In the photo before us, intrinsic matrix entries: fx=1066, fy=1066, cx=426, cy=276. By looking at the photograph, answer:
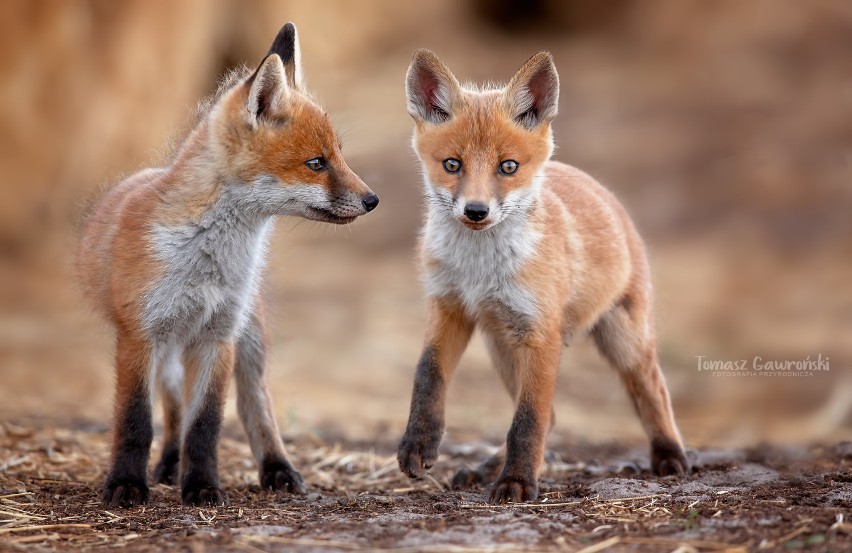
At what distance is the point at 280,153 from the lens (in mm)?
5258

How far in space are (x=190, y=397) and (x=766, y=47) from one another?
15.6 metres

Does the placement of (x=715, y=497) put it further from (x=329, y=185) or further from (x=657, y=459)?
(x=329, y=185)

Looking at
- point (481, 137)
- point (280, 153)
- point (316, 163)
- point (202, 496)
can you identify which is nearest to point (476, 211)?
point (481, 137)

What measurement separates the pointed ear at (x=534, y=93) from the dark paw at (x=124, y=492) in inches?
104

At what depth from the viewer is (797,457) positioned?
678 centimetres

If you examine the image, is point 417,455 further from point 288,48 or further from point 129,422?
point 288,48

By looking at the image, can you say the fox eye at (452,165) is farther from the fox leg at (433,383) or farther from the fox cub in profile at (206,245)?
the fox leg at (433,383)

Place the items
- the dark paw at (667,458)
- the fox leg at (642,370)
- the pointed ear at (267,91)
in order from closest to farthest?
the pointed ear at (267,91) → the dark paw at (667,458) → the fox leg at (642,370)

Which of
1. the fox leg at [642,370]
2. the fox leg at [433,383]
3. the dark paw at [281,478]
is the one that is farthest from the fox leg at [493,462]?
the dark paw at [281,478]

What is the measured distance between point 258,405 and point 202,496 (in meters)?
0.92

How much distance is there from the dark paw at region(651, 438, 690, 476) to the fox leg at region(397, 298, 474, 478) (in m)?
1.38

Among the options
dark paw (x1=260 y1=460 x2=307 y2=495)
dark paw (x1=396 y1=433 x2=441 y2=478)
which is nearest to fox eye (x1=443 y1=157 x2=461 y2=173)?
dark paw (x1=396 y1=433 x2=441 y2=478)

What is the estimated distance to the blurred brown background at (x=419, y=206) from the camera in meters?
10.2

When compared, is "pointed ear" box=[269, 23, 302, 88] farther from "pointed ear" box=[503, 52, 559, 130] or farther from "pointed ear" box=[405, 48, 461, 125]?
"pointed ear" box=[503, 52, 559, 130]
